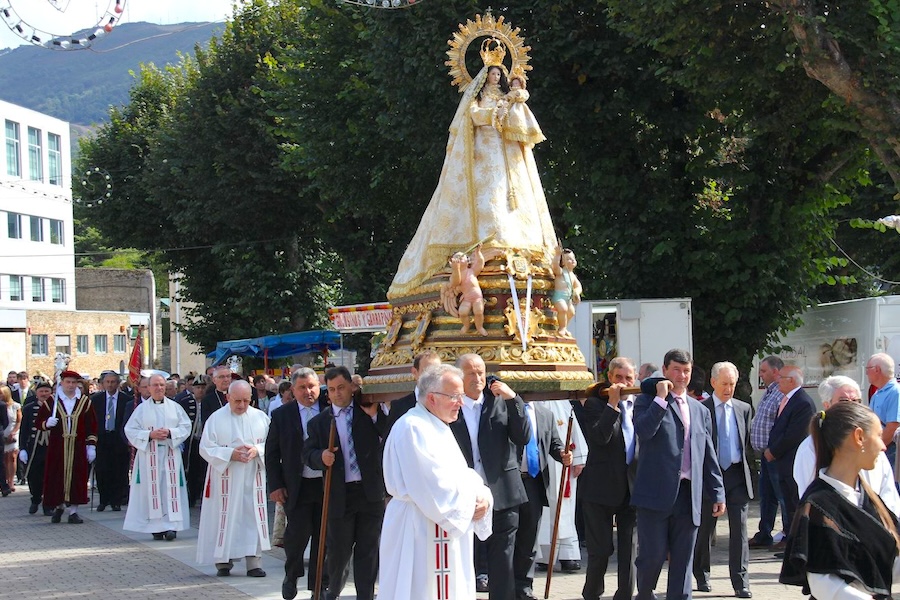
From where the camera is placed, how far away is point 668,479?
9.16 m

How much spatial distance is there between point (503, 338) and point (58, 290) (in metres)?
49.6

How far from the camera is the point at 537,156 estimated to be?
2181cm

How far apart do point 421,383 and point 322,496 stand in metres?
3.81

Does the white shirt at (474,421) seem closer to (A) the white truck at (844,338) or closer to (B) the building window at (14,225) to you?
(A) the white truck at (844,338)

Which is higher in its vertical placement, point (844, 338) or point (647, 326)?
point (647, 326)

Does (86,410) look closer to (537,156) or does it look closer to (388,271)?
(537,156)

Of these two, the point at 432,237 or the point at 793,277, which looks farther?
the point at 793,277

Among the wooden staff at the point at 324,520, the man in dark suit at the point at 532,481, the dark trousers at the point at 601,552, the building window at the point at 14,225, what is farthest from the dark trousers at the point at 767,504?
the building window at the point at 14,225

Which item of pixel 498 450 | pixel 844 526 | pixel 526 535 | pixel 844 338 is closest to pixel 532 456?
pixel 526 535

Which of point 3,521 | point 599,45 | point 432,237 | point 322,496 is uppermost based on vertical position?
point 599,45

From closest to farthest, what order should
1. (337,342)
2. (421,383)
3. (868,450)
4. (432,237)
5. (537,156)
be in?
1. (868,450)
2. (421,383)
3. (432,237)
4. (537,156)
5. (337,342)

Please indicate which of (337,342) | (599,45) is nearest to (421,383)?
(599,45)

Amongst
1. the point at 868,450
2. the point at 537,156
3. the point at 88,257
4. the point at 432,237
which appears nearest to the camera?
the point at 868,450

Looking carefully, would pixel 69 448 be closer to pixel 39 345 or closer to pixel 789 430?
pixel 789 430
